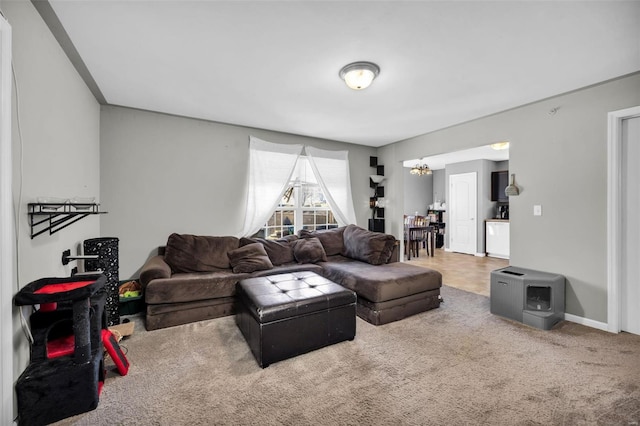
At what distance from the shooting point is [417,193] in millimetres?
8734

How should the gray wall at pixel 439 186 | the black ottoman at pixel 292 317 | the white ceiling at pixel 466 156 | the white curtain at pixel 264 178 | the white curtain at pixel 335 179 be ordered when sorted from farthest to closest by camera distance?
the gray wall at pixel 439 186 → the white ceiling at pixel 466 156 → the white curtain at pixel 335 179 → the white curtain at pixel 264 178 → the black ottoman at pixel 292 317

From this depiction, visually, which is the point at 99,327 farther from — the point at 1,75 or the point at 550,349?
the point at 550,349

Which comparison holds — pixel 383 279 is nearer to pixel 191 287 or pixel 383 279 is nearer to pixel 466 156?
pixel 191 287

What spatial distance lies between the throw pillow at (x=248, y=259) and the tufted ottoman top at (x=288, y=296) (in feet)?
1.68

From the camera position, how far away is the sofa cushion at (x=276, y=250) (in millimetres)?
3857

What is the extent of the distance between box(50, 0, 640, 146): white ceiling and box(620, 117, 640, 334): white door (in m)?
0.64

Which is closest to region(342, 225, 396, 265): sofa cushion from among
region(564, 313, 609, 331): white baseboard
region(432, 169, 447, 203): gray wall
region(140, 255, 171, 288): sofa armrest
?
region(564, 313, 609, 331): white baseboard

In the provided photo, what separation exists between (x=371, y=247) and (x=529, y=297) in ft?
6.11

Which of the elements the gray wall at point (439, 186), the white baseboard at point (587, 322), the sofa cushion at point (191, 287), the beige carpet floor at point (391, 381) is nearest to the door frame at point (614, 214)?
the white baseboard at point (587, 322)

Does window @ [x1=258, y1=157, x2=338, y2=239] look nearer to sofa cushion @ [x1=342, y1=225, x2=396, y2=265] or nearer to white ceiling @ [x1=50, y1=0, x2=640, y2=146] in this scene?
sofa cushion @ [x1=342, y1=225, x2=396, y2=265]

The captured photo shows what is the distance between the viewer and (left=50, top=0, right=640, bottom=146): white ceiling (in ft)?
5.68

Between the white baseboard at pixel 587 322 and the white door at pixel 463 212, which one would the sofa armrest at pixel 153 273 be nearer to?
the white baseboard at pixel 587 322

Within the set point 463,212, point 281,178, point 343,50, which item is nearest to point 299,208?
point 281,178

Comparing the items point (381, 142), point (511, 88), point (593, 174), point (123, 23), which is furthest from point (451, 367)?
point (381, 142)
